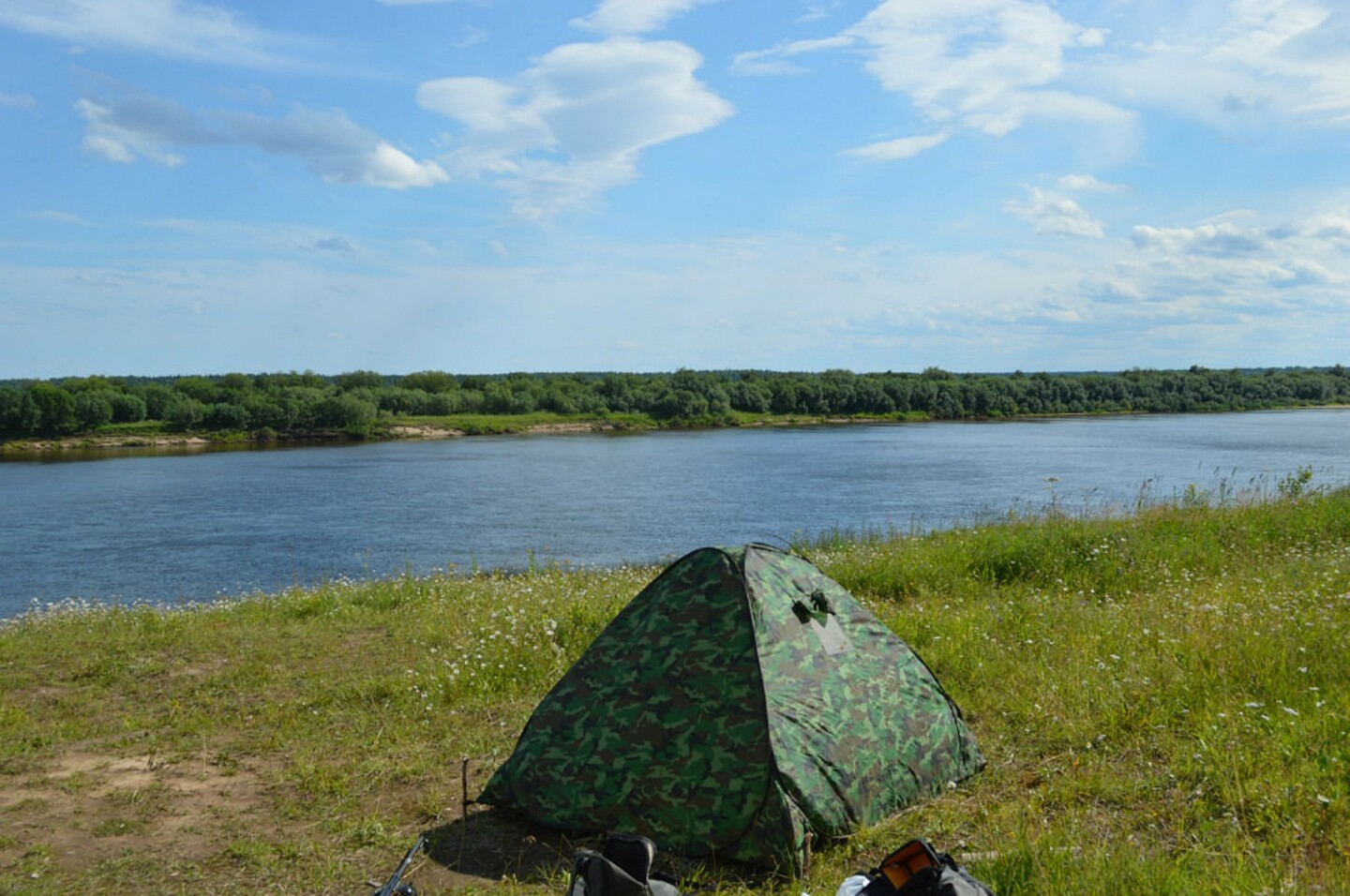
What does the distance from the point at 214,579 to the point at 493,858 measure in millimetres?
17272

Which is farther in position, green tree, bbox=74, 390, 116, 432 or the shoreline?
green tree, bbox=74, 390, 116, 432

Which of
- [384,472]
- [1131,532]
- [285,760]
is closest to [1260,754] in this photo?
[285,760]

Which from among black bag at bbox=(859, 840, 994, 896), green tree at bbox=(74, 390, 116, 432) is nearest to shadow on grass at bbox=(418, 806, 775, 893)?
black bag at bbox=(859, 840, 994, 896)

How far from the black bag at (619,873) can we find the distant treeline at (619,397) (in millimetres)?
71843

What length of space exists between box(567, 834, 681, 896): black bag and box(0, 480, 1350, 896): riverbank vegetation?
68 centimetres

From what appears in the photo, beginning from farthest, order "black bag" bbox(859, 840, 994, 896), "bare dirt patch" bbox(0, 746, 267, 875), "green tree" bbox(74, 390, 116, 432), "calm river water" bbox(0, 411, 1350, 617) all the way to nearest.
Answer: "green tree" bbox(74, 390, 116, 432)
"calm river water" bbox(0, 411, 1350, 617)
"bare dirt patch" bbox(0, 746, 267, 875)
"black bag" bbox(859, 840, 994, 896)

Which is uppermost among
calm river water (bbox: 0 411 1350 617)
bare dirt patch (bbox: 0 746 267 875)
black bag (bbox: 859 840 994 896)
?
black bag (bbox: 859 840 994 896)

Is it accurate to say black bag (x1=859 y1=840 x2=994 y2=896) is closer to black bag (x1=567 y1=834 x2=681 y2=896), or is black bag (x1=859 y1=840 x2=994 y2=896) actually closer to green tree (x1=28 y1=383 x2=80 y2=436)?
black bag (x1=567 y1=834 x2=681 y2=896)

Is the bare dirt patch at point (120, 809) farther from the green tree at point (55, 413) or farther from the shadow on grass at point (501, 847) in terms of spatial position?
the green tree at point (55, 413)

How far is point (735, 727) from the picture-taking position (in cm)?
497

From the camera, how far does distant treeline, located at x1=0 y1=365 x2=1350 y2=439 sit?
6894 cm

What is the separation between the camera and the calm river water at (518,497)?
21.7 m

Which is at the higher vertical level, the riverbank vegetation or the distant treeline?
the distant treeline

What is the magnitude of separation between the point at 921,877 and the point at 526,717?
13.1ft
